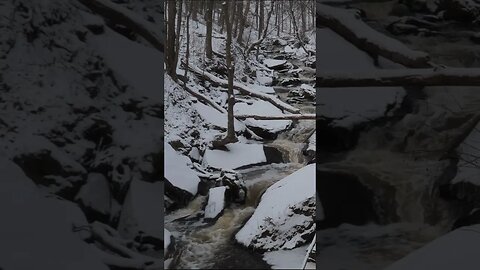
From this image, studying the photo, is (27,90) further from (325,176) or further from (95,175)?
(325,176)

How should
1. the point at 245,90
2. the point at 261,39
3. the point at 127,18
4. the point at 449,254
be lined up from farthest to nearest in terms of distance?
the point at 261,39 < the point at 245,90 < the point at 127,18 < the point at 449,254

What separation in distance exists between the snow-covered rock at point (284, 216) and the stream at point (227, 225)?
61mm

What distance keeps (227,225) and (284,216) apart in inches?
15.1

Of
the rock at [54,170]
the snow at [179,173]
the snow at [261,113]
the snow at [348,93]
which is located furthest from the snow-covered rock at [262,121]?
the rock at [54,170]

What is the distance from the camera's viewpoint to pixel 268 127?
322 centimetres

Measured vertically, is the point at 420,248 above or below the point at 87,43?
below

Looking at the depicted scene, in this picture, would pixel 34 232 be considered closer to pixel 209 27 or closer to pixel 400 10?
pixel 400 10

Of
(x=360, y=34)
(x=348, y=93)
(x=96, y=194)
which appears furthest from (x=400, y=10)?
(x=96, y=194)

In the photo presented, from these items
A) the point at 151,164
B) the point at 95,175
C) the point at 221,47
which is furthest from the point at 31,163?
the point at 221,47

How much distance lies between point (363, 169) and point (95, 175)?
0.99 m

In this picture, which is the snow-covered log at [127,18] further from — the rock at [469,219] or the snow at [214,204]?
the snow at [214,204]

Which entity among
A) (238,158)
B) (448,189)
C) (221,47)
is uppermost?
(221,47)

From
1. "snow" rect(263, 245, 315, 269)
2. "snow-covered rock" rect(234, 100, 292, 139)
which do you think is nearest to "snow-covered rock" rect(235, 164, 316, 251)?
Result: "snow" rect(263, 245, 315, 269)

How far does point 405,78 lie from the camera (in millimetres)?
1757
